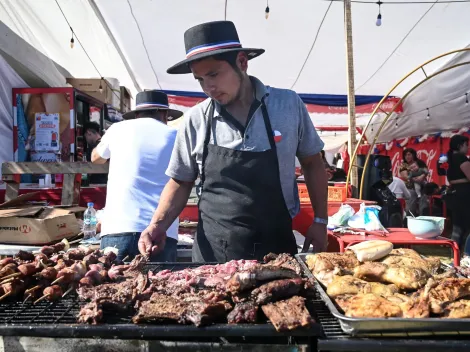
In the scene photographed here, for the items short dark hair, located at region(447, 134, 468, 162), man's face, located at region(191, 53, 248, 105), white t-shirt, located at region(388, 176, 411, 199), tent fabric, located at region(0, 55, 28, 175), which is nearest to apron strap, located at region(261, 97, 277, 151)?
man's face, located at region(191, 53, 248, 105)

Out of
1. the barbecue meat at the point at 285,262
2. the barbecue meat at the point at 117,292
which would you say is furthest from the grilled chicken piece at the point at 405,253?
the barbecue meat at the point at 117,292

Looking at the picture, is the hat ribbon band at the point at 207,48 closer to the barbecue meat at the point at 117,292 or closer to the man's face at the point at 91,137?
the barbecue meat at the point at 117,292

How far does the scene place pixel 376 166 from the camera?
21.0ft

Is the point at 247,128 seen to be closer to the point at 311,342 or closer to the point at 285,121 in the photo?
the point at 285,121

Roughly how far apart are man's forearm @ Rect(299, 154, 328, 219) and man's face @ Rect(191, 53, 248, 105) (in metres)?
0.72

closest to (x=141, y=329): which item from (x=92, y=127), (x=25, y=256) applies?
(x=25, y=256)

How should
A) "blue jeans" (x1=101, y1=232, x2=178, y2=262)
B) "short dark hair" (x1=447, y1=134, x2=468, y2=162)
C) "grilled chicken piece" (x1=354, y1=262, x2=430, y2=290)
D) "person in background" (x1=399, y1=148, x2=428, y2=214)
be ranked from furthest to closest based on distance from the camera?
"person in background" (x1=399, y1=148, x2=428, y2=214), "short dark hair" (x1=447, y1=134, x2=468, y2=162), "blue jeans" (x1=101, y1=232, x2=178, y2=262), "grilled chicken piece" (x1=354, y1=262, x2=430, y2=290)

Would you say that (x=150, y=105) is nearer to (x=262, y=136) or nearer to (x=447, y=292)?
(x=262, y=136)

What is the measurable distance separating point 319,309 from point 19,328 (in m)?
1.10

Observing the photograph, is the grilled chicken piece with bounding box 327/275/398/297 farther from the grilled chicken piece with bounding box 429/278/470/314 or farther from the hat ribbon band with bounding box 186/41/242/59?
the hat ribbon band with bounding box 186/41/242/59

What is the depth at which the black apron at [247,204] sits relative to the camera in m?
2.38

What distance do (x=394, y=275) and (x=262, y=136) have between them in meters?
1.18

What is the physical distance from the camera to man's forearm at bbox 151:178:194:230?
255 centimetres

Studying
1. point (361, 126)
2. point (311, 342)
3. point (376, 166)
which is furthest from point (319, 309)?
point (361, 126)
